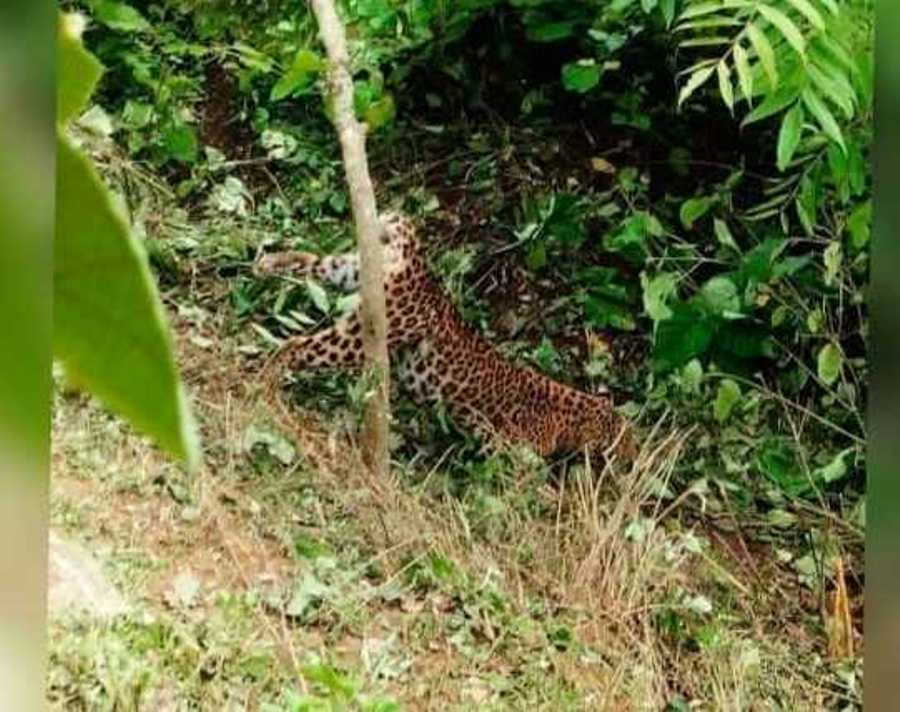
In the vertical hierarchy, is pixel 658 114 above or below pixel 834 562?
above

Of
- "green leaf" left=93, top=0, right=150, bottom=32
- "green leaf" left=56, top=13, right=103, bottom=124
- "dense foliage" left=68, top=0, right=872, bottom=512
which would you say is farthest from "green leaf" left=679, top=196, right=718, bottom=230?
"green leaf" left=56, top=13, right=103, bottom=124

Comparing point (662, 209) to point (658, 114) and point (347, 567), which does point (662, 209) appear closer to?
point (658, 114)

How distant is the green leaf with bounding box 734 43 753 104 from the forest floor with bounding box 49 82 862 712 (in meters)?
0.15

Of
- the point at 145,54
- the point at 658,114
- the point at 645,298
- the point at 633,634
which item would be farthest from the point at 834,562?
the point at 145,54

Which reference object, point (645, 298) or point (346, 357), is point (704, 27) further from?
point (346, 357)

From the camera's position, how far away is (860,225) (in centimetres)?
144

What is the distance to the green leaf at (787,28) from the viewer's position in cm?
138

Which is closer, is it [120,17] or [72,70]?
[72,70]

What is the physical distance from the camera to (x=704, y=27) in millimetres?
1434

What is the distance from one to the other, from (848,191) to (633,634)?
458mm

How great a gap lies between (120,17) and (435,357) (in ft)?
1.38

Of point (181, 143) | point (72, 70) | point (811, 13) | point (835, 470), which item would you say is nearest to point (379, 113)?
point (181, 143)

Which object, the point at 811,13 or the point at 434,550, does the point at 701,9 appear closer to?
the point at 811,13

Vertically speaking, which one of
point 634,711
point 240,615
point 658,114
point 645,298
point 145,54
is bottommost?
point 634,711
